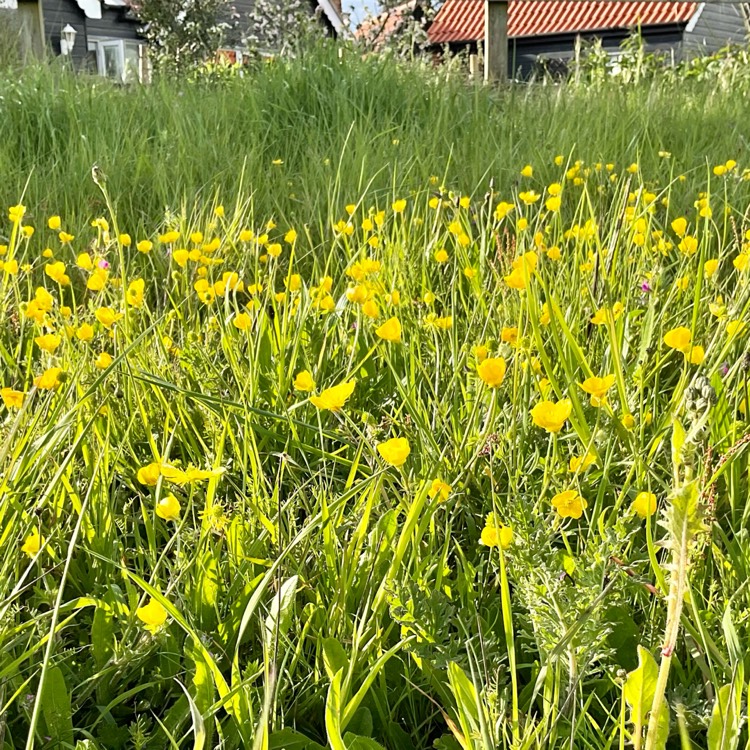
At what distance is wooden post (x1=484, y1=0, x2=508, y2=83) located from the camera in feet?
16.1

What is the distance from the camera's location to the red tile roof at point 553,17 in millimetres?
22281

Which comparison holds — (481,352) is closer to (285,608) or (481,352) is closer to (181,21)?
(285,608)

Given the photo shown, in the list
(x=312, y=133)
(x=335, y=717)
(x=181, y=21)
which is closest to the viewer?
(x=335, y=717)

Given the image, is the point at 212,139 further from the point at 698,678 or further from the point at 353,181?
the point at 698,678

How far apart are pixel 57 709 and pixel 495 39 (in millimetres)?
5087

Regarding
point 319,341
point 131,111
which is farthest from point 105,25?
point 319,341

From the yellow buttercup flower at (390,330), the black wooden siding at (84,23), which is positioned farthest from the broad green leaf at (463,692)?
the black wooden siding at (84,23)

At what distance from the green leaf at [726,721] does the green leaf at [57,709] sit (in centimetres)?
56

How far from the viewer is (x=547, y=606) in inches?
25.3

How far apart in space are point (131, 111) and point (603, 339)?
2.74 metres

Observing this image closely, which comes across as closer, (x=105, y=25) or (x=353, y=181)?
(x=353, y=181)

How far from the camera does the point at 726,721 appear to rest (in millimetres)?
519

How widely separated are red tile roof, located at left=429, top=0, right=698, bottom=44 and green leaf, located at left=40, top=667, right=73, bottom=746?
23.5 metres

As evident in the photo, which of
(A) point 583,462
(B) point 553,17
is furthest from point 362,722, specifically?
(B) point 553,17
